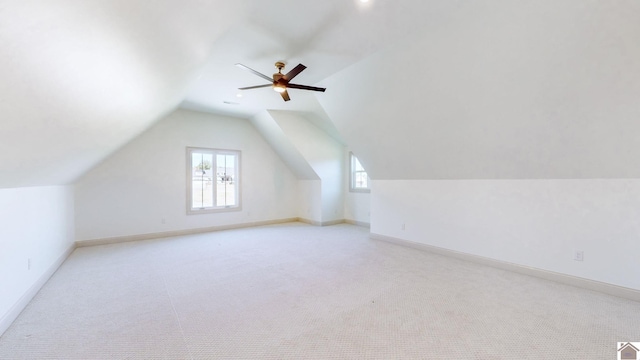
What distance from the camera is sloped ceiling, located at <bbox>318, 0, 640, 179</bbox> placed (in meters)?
2.17

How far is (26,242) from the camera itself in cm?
270

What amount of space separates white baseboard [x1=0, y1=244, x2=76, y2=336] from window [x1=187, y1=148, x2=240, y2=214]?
2.66 m

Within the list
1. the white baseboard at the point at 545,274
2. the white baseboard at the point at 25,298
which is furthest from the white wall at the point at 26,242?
the white baseboard at the point at 545,274

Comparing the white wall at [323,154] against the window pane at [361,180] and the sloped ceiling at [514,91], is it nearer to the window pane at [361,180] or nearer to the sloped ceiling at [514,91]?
the window pane at [361,180]

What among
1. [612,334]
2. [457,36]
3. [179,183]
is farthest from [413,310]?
[179,183]

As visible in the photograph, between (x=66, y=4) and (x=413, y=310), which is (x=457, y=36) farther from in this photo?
(x=66, y=4)

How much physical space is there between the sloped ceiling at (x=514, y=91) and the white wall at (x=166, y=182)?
11.4 feet

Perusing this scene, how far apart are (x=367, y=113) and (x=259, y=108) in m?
2.75

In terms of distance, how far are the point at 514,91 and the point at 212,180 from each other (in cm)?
603

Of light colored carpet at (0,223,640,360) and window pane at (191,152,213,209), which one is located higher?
window pane at (191,152,213,209)

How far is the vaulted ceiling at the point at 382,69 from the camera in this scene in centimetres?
145

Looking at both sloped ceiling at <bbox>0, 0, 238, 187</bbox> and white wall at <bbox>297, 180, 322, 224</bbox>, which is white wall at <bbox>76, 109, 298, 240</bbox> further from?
sloped ceiling at <bbox>0, 0, 238, 187</bbox>

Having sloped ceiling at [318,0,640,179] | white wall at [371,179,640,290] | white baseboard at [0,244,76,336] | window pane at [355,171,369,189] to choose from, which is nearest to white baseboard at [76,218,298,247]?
white baseboard at [0,244,76,336]

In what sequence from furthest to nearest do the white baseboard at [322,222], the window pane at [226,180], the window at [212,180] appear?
the white baseboard at [322,222] → the window pane at [226,180] → the window at [212,180]
